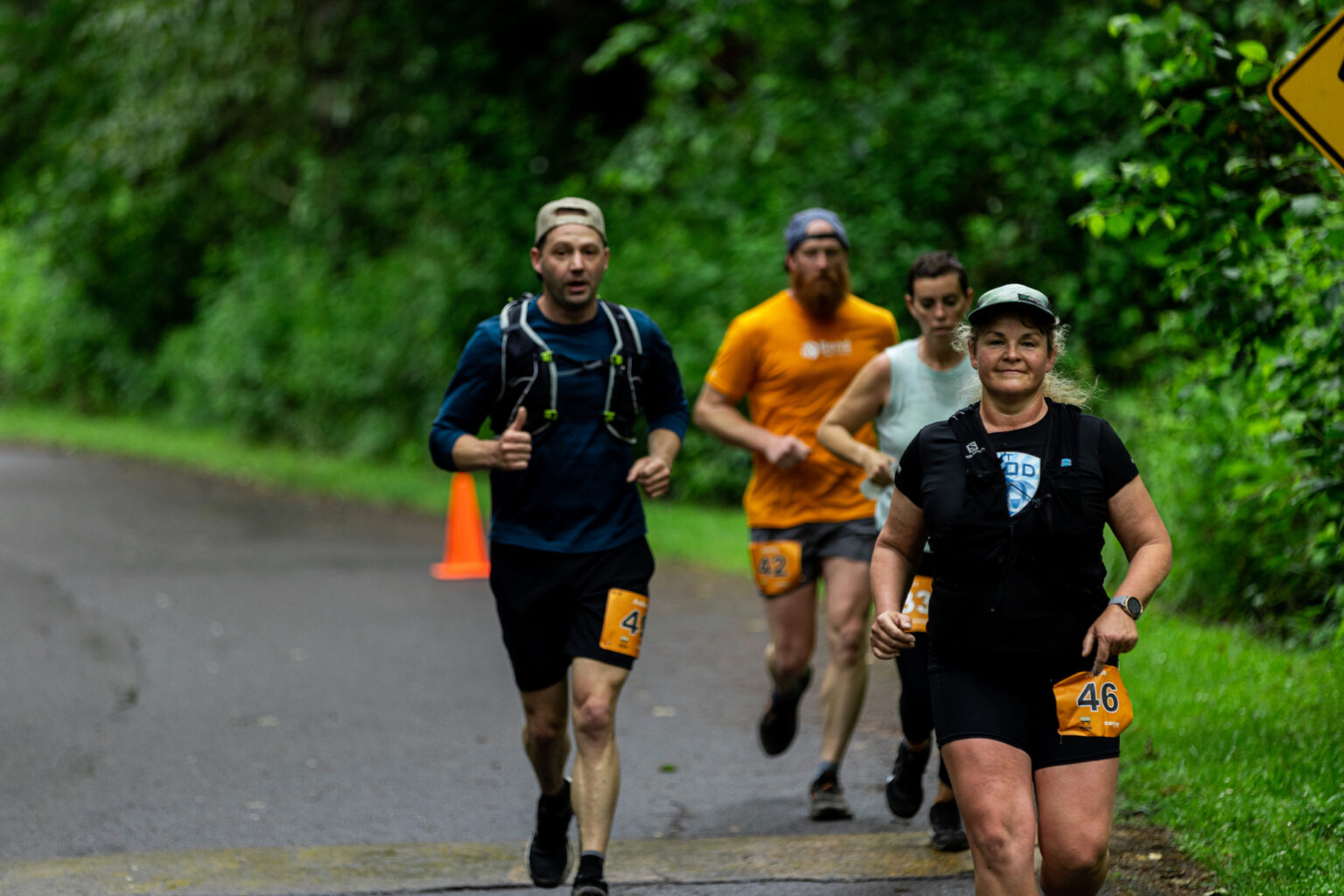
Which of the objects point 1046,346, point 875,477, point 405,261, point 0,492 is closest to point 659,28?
point 405,261

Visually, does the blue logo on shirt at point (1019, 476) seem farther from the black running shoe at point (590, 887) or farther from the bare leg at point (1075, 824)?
the black running shoe at point (590, 887)

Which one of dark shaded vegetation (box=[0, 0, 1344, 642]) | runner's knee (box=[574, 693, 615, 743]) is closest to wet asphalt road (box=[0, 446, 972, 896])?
runner's knee (box=[574, 693, 615, 743])

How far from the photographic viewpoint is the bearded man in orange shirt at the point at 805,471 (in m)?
6.22

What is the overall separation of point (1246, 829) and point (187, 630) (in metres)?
7.02

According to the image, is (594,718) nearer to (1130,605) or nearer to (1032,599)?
(1032,599)

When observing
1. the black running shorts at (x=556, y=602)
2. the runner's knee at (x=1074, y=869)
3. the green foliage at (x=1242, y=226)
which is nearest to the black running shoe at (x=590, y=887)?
the black running shorts at (x=556, y=602)

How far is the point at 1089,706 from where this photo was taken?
380 cm

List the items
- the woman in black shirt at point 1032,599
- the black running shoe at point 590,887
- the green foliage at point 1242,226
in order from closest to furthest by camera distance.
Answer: the woman in black shirt at point 1032,599
the black running shoe at point 590,887
the green foliage at point 1242,226

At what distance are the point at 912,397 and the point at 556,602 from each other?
1553mm

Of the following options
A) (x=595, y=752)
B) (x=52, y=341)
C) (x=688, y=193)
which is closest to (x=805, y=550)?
(x=595, y=752)

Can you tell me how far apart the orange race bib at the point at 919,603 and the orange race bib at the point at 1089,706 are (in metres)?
0.87

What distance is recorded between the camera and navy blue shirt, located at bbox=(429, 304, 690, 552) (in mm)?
5176

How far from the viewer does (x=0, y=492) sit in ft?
60.5

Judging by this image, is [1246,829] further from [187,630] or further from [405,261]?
[405,261]
